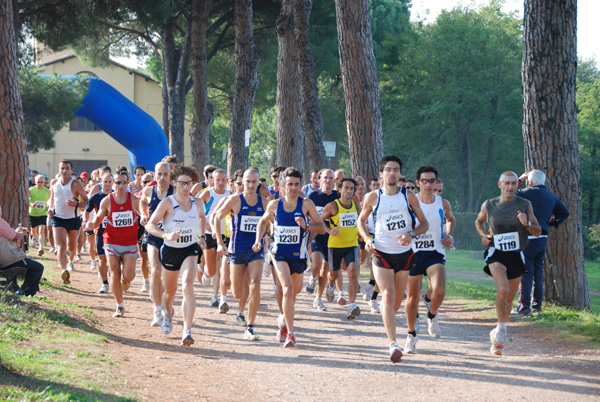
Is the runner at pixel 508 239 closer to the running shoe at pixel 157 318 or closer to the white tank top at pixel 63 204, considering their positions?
the running shoe at pixel 157 318

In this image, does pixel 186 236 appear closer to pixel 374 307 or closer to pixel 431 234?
pixel 431 234

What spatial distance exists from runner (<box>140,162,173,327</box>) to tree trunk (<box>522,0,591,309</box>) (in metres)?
5.56

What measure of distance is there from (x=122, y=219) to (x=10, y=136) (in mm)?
2136

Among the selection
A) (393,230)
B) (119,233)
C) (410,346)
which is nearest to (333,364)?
(410,346)

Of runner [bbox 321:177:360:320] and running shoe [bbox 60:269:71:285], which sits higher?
runner [bbox 321:177:360:320]

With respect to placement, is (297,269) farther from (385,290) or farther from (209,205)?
(209,205)

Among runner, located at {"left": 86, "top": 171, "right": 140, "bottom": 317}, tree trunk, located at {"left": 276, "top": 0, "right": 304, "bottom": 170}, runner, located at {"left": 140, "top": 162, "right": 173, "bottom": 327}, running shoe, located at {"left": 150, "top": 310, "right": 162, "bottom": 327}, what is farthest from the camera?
tree trunk, located at {"left": 276, "top": 0, "right": 304, "bottom": 170}

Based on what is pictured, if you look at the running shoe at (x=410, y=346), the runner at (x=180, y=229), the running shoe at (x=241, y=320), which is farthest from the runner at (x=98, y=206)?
the running shoe at (x=410, y=346)

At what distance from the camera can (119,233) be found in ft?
36.9

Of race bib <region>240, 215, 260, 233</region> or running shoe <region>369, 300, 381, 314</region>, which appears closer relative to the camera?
race bib <region>240, 215, 260, 233</region>

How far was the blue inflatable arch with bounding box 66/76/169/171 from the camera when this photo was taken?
33.8 m

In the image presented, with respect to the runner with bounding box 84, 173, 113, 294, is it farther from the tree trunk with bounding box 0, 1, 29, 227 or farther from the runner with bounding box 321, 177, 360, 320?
the runner with bounding box 321, 177, 360, 320

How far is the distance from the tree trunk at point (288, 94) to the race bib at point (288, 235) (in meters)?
12.3

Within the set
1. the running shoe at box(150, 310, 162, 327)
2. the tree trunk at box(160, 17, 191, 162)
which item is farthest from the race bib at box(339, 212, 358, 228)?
the tree trunk at box(160, 17, 191, 162)
